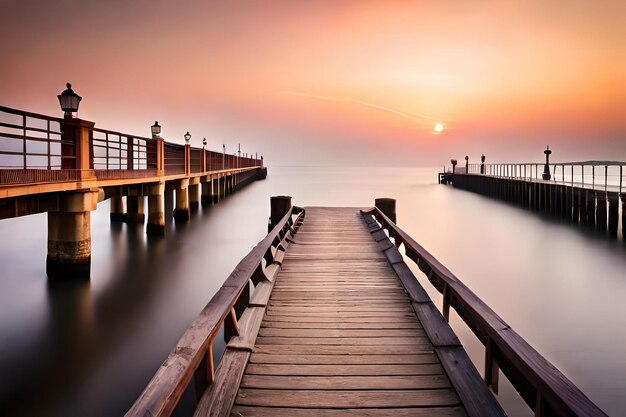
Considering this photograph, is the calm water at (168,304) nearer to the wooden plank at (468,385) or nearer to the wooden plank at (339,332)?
the wooden plank at (339,332)

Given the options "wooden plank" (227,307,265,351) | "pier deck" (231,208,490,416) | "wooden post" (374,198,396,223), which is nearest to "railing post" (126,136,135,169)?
"wooden post" (374,198,396,223)

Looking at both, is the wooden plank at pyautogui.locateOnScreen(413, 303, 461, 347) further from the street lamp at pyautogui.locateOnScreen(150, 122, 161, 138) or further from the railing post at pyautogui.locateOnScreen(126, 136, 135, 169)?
the street lamp at pyautogui.locateOnScreen(150, 122, 161, 138)

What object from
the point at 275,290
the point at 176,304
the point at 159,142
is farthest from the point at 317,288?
the point at 159,142

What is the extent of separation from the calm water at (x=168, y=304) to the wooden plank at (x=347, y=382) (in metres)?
2.27

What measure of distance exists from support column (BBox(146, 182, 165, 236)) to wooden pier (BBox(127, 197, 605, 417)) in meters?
8.98

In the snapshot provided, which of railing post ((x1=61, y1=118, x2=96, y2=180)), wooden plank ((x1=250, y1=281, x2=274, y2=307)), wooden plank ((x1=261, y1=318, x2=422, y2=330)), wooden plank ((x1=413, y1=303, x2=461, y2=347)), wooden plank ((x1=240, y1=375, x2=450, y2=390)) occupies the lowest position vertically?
wooden plank ((x1=240, y1=375, x2=450, y2=390))

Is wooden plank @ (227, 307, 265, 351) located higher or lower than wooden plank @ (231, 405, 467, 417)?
higher

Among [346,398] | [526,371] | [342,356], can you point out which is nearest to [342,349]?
[342,356]

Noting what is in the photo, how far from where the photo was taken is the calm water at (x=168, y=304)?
4789 millimetres

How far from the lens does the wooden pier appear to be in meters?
2.09

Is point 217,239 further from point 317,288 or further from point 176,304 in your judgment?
point 317,288

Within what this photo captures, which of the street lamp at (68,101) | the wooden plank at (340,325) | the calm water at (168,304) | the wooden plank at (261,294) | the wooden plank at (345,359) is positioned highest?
the street lamp at (68,101)

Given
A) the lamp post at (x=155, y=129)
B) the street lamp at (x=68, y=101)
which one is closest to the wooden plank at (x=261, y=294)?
the street lamp at (x=68, y=101)

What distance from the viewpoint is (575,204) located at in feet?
60.3
